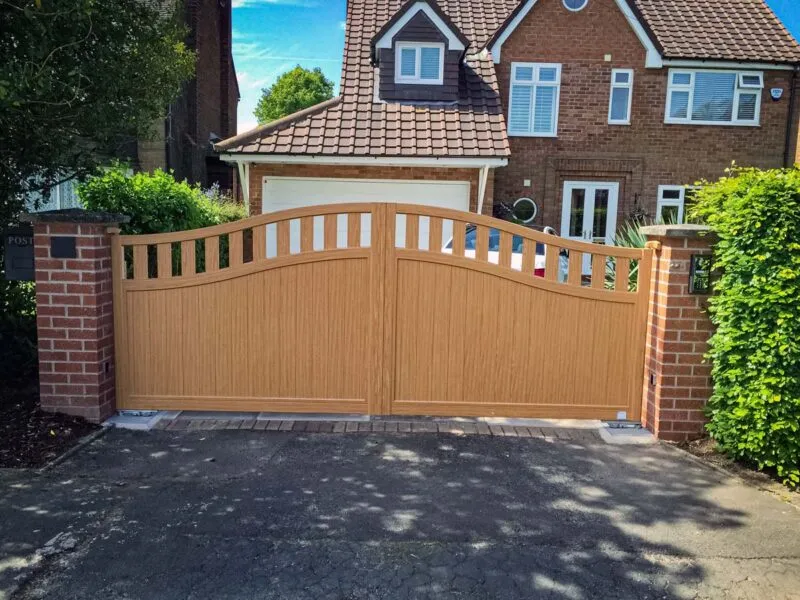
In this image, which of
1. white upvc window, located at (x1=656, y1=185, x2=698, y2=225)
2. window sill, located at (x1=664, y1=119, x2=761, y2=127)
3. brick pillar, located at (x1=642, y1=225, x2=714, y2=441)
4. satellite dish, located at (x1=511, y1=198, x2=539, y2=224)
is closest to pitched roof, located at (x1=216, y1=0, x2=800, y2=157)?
window sill, located at (x1=664, y1=119, x2=761, y2=127)

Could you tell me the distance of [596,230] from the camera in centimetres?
1598

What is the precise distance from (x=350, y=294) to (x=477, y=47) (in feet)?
40.9

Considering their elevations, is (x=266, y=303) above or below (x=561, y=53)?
below

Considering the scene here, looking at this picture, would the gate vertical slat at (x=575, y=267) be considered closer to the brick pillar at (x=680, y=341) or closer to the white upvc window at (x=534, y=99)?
the brick pillar at (x=680, y=341)

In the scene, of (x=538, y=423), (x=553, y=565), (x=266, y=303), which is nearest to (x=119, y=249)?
(x=266, y=303)

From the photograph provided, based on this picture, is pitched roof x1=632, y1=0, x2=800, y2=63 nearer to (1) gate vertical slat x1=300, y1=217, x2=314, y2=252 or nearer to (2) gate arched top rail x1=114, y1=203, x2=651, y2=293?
(2) gate arched top rail x1=114, y1=203, x2=651, y2=293

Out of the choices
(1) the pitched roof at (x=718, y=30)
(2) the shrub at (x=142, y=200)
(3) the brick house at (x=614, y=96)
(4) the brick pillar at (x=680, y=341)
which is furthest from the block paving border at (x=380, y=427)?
(1) the pitched roof at (x=718, y=30)

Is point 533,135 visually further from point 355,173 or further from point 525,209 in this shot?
point 355,173

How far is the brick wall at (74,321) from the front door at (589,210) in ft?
42.0

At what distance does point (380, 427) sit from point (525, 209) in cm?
1156

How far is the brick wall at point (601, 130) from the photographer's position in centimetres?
1547

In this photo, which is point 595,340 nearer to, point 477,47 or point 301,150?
point 301,150

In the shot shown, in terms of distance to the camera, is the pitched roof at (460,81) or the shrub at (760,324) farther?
the pitched roof at (460,81)

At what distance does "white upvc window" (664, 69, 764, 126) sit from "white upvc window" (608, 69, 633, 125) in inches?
37.8
